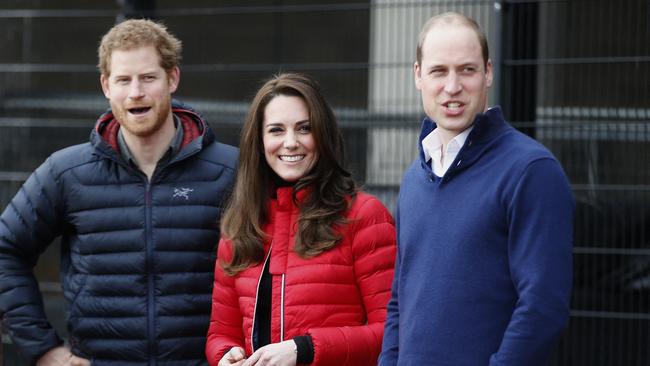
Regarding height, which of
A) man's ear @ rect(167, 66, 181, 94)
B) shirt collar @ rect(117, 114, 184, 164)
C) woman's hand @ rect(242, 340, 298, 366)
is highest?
man's ear @ rect(167, 66, 181, 94)

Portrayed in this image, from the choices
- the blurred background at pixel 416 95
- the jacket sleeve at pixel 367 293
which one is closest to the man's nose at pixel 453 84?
the jacket sleeve at pixel 367 293

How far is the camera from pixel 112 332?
3949 millimetres

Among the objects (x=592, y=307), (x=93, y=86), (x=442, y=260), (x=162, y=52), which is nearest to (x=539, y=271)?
(x=442, y=260)

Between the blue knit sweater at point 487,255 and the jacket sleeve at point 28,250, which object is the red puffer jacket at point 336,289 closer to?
the blue knit sweater at point 487,255

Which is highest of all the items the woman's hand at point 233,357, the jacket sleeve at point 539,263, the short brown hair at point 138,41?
the short brown hair at point 138,41

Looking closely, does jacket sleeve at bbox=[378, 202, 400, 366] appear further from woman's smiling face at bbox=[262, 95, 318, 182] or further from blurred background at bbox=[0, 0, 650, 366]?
blurred background at bbox=[0, 0, 650, 366]

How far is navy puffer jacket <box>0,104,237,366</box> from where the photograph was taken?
12.8 ft

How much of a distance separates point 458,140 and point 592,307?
302cm

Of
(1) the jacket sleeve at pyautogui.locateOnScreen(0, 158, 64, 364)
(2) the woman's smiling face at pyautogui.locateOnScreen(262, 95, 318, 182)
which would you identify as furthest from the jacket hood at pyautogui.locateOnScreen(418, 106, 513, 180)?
(1) the jacket sleeve at pyautogui.locateOnScreen(0, 158, 64, 364)

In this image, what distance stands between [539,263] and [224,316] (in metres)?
1.30

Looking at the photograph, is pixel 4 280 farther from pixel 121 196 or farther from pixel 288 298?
pixel 288 298

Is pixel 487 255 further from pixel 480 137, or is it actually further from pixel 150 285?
pixel 150 285

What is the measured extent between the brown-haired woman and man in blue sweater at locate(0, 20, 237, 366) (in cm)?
23

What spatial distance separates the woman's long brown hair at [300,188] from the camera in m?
3.56
